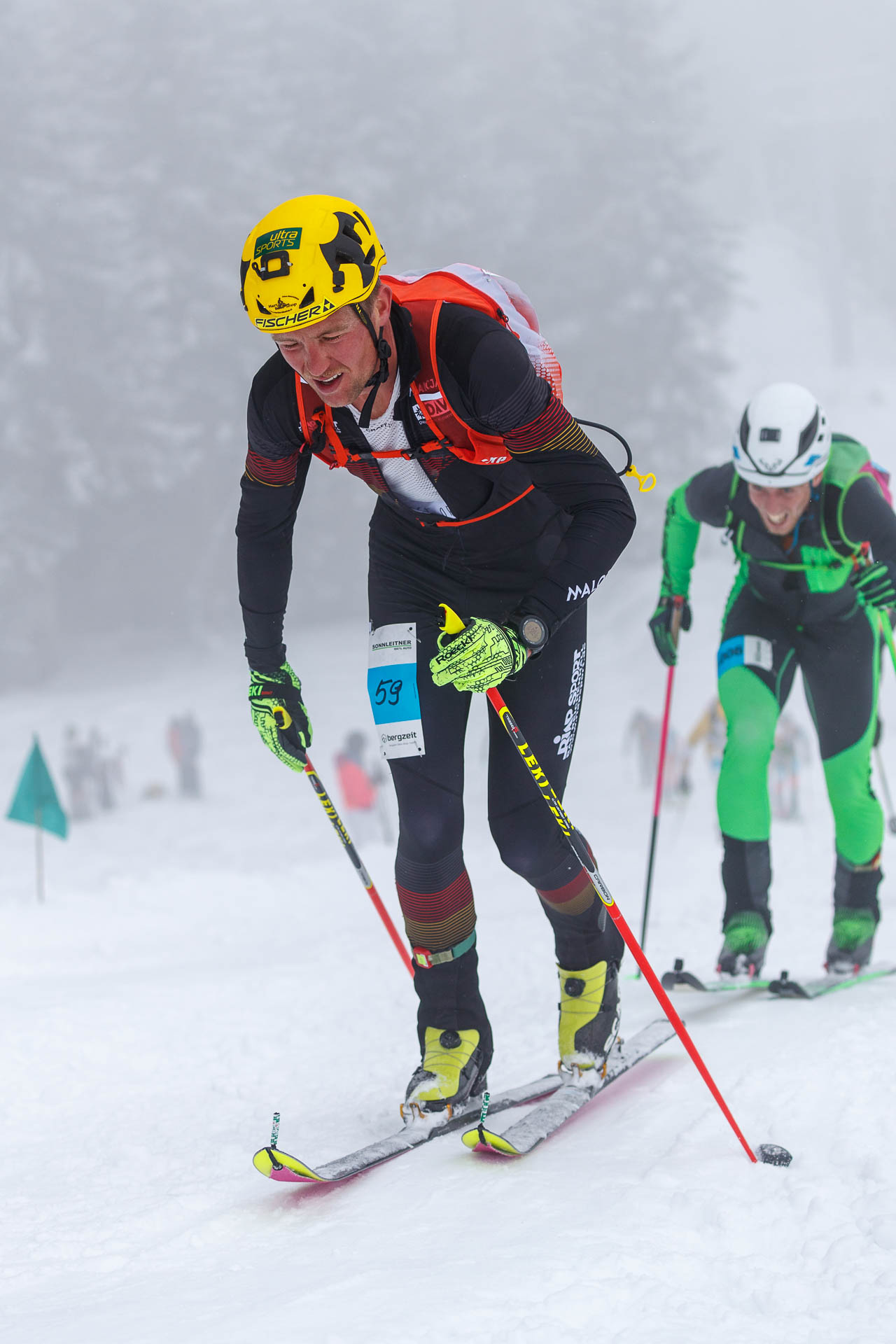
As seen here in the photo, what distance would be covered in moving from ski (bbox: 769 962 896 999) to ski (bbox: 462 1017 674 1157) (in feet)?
2.60

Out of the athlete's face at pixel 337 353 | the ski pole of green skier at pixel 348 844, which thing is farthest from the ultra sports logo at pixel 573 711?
the athlete's face at pixel 337 353

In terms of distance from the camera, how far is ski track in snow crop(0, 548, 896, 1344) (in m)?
2.18

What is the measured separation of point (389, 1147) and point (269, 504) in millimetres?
1742

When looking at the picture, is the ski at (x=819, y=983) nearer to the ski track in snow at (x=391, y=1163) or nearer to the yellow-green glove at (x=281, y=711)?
the ski track in snow at (x=391, y=1163)

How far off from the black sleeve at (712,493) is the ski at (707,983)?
1795 millimetres

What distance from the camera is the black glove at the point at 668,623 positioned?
533 cm

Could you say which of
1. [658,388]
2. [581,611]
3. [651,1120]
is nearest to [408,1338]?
[651,1120]

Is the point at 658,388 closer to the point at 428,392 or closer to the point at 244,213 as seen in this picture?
the point at 244,213

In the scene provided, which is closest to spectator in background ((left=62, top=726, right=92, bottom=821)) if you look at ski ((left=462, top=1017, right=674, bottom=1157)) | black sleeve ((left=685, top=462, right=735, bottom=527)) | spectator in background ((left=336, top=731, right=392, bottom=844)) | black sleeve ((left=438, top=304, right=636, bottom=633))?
spectator in background ((left=336, top=731, right=392, bottom=844))

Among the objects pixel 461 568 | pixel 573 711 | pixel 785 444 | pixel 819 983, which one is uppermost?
pixel 785 444

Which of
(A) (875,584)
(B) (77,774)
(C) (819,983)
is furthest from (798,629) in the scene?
(B) (77,774)

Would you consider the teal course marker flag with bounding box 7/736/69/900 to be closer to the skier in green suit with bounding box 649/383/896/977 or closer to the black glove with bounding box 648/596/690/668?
the black glove with bounding box 648/596/690/668

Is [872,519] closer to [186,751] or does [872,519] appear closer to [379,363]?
[379,363]

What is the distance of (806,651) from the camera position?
5020mm
